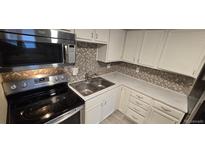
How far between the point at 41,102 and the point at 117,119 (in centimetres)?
151

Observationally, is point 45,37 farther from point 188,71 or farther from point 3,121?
point 188,71

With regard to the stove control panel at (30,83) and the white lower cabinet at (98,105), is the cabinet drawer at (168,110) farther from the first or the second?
the stove control panel at (30,83)

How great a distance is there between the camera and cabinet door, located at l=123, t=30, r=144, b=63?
5.77 ft

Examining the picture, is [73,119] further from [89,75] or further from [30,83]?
[89,75]

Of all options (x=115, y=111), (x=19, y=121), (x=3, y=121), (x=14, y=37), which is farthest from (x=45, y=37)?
(x=115, y=111)

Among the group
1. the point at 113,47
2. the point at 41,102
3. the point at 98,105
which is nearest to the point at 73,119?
the point at 41,102

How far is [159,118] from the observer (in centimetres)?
144

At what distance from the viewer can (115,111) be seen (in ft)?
7.02

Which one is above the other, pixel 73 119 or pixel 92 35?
pixel 92 35

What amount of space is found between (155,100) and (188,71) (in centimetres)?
62

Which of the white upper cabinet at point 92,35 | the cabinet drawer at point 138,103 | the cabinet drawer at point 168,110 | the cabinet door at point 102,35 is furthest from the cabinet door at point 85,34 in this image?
the cabinet drawer at point 168,110

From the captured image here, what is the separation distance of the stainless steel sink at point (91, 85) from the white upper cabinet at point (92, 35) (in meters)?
0.79

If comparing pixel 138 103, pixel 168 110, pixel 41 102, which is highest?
pixel 41 102

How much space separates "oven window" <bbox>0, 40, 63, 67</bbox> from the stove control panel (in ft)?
1.15
